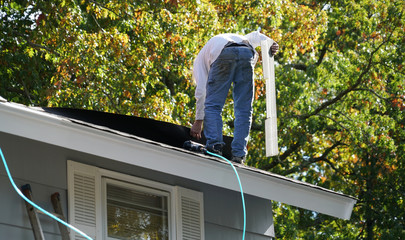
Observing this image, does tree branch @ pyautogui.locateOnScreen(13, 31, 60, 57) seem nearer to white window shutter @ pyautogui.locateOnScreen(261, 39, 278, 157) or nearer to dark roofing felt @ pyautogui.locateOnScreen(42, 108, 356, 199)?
dark roofing felt @ pyautogui.locateOnScreen(42, 108, 356, 199)

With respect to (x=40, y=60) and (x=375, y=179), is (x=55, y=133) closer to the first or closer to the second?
(x=40, y=60)

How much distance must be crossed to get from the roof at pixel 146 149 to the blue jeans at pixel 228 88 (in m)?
0.53

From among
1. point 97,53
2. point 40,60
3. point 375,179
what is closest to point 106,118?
point 97,53

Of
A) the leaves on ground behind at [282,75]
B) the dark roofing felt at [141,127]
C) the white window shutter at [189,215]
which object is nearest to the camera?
the white window shutter at [189,215]

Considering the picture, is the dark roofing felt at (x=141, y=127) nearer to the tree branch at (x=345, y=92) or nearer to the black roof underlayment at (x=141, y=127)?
the black roof underlayment at (x=141, y=127)

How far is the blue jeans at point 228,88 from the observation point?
815cm

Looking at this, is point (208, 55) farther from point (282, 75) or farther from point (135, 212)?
point (282, 75)

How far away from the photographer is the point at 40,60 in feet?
58.5

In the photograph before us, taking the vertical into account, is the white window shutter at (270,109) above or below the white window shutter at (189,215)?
above

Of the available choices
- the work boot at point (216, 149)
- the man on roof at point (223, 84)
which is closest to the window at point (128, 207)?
the work boot at point (216, 149)

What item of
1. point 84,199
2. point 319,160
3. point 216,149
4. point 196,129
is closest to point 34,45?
point 196,129

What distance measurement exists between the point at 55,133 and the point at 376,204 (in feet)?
51.4

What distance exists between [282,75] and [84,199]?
14.9 metres

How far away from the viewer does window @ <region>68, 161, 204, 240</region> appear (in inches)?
275
